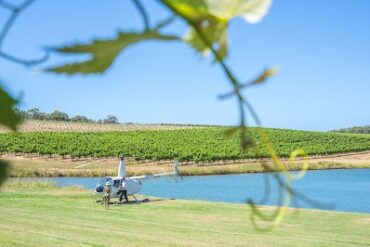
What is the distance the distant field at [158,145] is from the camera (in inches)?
910

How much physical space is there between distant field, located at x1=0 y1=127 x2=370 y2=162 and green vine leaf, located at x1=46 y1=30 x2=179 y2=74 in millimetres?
20753

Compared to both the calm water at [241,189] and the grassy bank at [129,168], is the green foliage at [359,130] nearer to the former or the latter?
the grassy bank at [129,168]

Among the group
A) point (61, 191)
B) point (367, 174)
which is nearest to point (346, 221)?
point (61, 191)

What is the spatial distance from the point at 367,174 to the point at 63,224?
1840 cm

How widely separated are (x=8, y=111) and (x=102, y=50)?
20 mm

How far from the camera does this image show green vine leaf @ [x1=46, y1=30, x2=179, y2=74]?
0.10 m

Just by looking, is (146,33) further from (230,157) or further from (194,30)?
(230,157)

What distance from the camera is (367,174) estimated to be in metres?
23.3

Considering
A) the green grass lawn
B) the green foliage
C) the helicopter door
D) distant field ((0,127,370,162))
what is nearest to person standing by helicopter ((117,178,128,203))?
the helicopter door

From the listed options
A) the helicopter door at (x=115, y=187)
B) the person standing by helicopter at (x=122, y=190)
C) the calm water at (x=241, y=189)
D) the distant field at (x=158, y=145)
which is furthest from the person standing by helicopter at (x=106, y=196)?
the distant field at (x=158, y=145)

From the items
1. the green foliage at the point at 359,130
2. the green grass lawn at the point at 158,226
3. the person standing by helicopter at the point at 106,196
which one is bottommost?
the green grass lawn at the point at 158,226

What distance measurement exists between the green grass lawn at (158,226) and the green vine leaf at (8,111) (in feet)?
16.7

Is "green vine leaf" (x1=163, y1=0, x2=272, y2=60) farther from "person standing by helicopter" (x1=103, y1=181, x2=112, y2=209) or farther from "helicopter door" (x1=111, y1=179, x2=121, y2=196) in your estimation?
"helicopter door" (x1=111, y1=179, x2=121, y2=196)

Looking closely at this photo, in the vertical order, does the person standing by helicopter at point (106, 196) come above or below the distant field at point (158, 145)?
below
